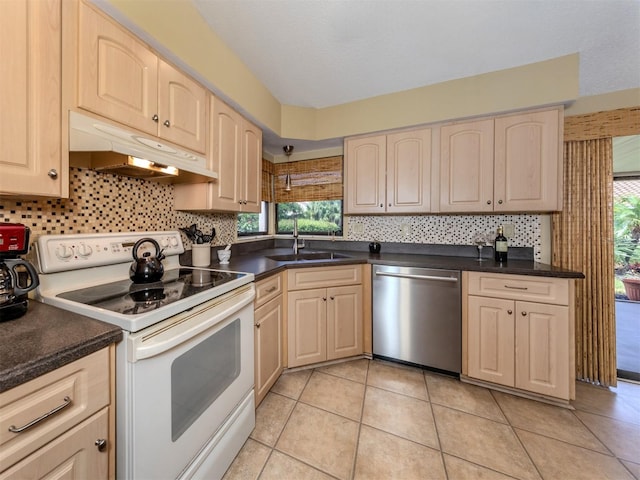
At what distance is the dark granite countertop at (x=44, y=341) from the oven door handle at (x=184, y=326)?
67 mm

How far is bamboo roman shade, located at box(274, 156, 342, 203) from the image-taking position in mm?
2734

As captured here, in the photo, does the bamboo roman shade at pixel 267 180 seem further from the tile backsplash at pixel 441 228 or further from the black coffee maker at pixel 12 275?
the black coffee maker at pixel 12 275

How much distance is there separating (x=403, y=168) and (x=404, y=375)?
1744 millimetres

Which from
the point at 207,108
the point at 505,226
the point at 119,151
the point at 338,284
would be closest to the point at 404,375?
the point at 338,284

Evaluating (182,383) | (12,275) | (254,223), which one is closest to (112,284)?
(12,275)

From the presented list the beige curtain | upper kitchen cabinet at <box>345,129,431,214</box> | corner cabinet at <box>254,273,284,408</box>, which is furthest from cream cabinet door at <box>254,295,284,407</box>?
the beige curtain

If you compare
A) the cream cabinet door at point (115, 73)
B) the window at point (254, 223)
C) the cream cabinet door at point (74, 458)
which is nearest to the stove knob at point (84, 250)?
the cream cabinet door at point (115, 73)

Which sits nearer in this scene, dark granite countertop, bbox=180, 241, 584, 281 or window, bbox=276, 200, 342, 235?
dark granite countertop, bbox=180, 241, 584, 281

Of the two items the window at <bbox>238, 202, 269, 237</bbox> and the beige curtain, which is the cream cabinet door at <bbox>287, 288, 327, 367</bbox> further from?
the beige curtain

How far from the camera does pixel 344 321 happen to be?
209 centimetres

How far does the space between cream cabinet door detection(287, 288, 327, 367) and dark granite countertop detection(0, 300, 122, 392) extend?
1260 millimetres

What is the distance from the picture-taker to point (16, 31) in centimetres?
80

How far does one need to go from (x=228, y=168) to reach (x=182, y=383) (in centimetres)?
137

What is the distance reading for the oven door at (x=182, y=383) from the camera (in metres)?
0.78
